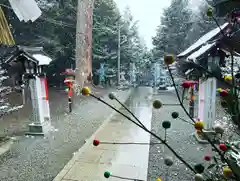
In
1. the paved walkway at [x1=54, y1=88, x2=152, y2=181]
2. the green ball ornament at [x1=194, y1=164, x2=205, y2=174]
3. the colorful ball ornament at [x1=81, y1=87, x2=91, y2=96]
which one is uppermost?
the colorful ball ornament at [x1=81, y1=87, x2=91, y2=96]

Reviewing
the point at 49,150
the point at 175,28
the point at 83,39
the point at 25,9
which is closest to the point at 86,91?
the point at 25,9

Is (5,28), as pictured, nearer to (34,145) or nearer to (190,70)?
(34,145)

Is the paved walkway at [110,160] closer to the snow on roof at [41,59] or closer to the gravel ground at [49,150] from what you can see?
the gravel ground at [49,150]

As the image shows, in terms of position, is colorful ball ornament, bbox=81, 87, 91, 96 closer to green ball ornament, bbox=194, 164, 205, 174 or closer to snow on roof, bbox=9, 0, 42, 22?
green ball ornament, bbox=194, 164, 205, 174

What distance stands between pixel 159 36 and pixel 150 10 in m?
27.0

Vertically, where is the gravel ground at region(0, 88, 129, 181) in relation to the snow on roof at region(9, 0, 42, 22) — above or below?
below

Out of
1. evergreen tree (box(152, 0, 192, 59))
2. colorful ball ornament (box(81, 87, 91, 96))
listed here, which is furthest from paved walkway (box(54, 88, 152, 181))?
evergreen tree (box(152, 0, 192, 59))

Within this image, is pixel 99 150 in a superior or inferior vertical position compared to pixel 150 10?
inferior

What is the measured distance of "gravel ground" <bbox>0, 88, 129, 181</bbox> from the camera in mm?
3984

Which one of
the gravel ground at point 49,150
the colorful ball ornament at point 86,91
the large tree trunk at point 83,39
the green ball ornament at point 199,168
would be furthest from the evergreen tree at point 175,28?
the colorful ball ornament at point 86,91

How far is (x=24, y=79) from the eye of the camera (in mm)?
6086

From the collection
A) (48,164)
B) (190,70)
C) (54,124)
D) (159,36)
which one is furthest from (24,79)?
(159,36)

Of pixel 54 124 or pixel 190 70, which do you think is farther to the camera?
pixel 54 124

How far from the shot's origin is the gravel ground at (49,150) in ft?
13.1
